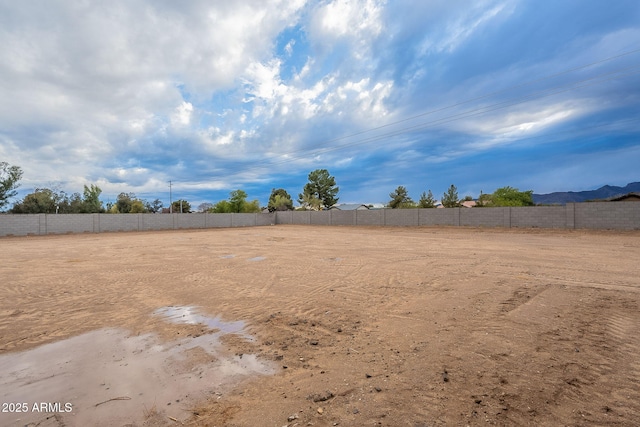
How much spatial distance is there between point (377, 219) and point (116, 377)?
32.5 m

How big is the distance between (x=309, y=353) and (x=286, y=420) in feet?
4.06

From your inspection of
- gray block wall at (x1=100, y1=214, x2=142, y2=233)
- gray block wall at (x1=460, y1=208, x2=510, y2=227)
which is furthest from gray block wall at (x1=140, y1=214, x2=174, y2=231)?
gray block wall at (x1=460, y1=208, x2=510, y2=227)

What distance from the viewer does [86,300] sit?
6211 millimetres

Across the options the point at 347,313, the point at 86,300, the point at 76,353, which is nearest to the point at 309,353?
the point at 347,313

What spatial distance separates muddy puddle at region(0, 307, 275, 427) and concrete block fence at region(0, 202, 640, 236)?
25.3 meters

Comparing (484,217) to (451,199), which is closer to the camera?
(484,217)

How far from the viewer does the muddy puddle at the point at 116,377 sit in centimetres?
265

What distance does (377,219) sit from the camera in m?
34.6

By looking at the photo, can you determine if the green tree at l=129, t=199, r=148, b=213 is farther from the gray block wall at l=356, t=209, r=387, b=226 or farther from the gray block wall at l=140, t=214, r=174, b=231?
the gray block wall at l=356, t=209, r=387, b=226

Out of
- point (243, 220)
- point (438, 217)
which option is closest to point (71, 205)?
point (243, 220)

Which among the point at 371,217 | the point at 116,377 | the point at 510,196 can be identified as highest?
the point at 510,196

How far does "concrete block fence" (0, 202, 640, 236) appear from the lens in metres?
20.5

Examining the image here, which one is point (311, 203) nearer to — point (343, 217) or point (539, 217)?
point (343, 217)

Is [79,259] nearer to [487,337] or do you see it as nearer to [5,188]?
[487,337]
